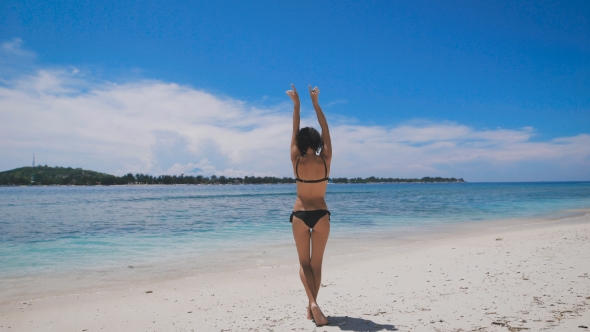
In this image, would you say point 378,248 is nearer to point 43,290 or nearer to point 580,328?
point 580,328

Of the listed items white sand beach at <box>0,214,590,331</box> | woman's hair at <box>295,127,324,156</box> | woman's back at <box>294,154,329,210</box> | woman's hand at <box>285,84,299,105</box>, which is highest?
woman's hand at <box>285,84,299,105</box>

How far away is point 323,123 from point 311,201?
0.93 metres

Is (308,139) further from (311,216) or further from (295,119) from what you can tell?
(311,216)

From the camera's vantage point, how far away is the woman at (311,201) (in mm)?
3984

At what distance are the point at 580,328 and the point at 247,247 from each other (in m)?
8.81

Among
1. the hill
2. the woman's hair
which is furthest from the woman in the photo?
the hill

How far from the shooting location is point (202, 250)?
426 inches

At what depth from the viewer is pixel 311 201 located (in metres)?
4.02

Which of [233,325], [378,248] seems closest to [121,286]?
[233,325]

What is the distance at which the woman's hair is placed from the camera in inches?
159

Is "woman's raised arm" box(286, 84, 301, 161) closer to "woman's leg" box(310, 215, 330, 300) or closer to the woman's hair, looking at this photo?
the woman's hair

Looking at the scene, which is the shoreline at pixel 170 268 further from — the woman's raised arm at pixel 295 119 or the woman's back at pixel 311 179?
the woman's raised arm at pixel 295 119

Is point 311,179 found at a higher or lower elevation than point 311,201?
higher

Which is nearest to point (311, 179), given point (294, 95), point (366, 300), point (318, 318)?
point (294, 95)
